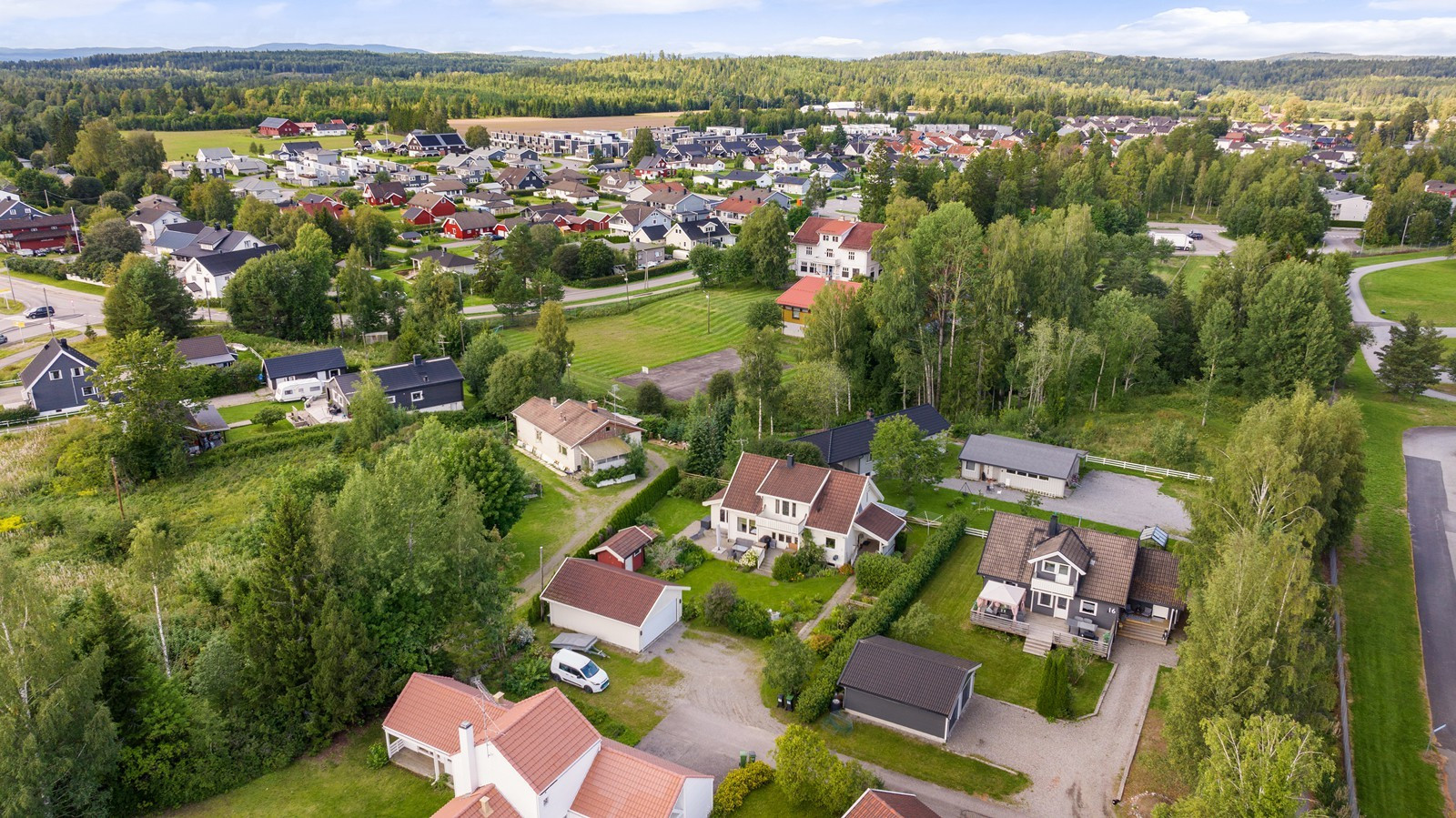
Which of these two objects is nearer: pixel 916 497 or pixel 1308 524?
pixel 1308 524

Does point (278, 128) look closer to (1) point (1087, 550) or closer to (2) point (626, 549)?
(2) point (626, 549)

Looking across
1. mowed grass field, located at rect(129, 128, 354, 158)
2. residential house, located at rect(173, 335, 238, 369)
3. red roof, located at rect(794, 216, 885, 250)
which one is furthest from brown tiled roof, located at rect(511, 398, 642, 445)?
mowed grass field, located at rect(129, 128, 354, 158)

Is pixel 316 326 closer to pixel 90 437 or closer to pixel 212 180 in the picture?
pixel 90 437

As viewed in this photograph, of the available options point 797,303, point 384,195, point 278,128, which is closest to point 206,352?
point 797,303

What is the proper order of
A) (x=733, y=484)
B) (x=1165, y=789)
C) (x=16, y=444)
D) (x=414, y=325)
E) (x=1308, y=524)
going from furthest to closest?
(x=414, y=325) < (x=16, y=444) < (x=733, y=484) < (x=1308, y=524) < (x=1165, y=789)

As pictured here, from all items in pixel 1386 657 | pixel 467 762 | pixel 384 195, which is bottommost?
pixel 1386 657

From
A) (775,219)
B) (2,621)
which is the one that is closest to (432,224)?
(775,219)

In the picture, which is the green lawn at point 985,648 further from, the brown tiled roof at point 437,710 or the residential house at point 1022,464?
the brown tiled roof at point 437,710
